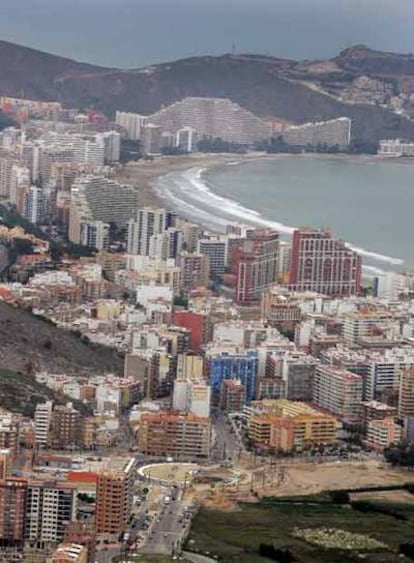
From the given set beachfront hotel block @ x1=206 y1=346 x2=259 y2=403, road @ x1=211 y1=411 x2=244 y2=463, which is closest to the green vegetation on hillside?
beachfront hotel block @ x1=206 y1=346 x2=259 y2=403

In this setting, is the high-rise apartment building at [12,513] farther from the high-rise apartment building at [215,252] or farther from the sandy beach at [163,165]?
the sandy beach at [163,165]

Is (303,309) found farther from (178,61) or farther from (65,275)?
(178,61)

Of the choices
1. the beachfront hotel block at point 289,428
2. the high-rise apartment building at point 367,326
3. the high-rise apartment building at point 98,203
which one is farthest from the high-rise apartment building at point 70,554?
the high-rise apartment building at point 98,203

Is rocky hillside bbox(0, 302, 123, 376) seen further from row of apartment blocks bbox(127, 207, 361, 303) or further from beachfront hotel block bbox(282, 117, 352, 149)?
beachfront hotel block bbox(282, 117, 352, 149)

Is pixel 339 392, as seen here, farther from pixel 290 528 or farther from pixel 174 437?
pixel 290 528

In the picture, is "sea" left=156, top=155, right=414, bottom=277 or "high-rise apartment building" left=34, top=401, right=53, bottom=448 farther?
"sea" left=156, top=155, right=414, bottom=277

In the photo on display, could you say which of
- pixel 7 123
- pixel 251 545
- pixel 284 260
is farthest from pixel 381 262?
pixel 7 123

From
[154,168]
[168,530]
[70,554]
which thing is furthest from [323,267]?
[154,168]
